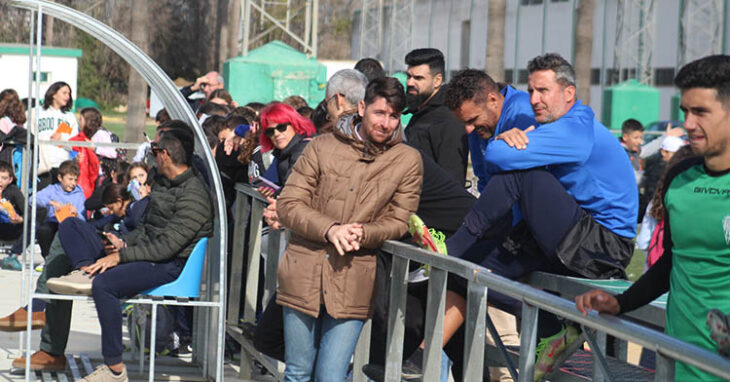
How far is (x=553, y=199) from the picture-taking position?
4.78 metres

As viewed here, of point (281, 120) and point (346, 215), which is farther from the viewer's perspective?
point (281, 120)

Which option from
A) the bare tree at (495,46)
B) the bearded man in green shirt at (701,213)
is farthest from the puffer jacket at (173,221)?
the bare tree at (495,46)

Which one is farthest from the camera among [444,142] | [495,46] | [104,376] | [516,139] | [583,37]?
[583,37]

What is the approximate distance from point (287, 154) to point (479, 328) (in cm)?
292

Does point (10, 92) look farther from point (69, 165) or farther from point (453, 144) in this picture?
point (453, 144)

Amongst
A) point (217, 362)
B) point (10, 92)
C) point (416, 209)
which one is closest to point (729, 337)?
point (416, 209)

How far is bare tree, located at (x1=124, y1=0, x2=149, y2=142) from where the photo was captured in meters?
21.7

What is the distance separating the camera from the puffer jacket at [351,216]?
518 cm

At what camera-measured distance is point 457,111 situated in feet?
17.9

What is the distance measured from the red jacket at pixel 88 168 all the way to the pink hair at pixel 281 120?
6921mm

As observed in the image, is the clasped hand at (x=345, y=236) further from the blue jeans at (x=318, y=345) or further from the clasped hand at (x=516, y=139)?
the clasped hand at (x=516, y=139)

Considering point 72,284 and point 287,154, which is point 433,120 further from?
point 72,284

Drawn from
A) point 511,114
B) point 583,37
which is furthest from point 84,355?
point 583,37

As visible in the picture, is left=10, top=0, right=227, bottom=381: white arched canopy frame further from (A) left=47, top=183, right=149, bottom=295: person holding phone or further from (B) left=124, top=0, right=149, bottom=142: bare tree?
(B) left=124, top=0, right=149, bottom=142: bare tree
